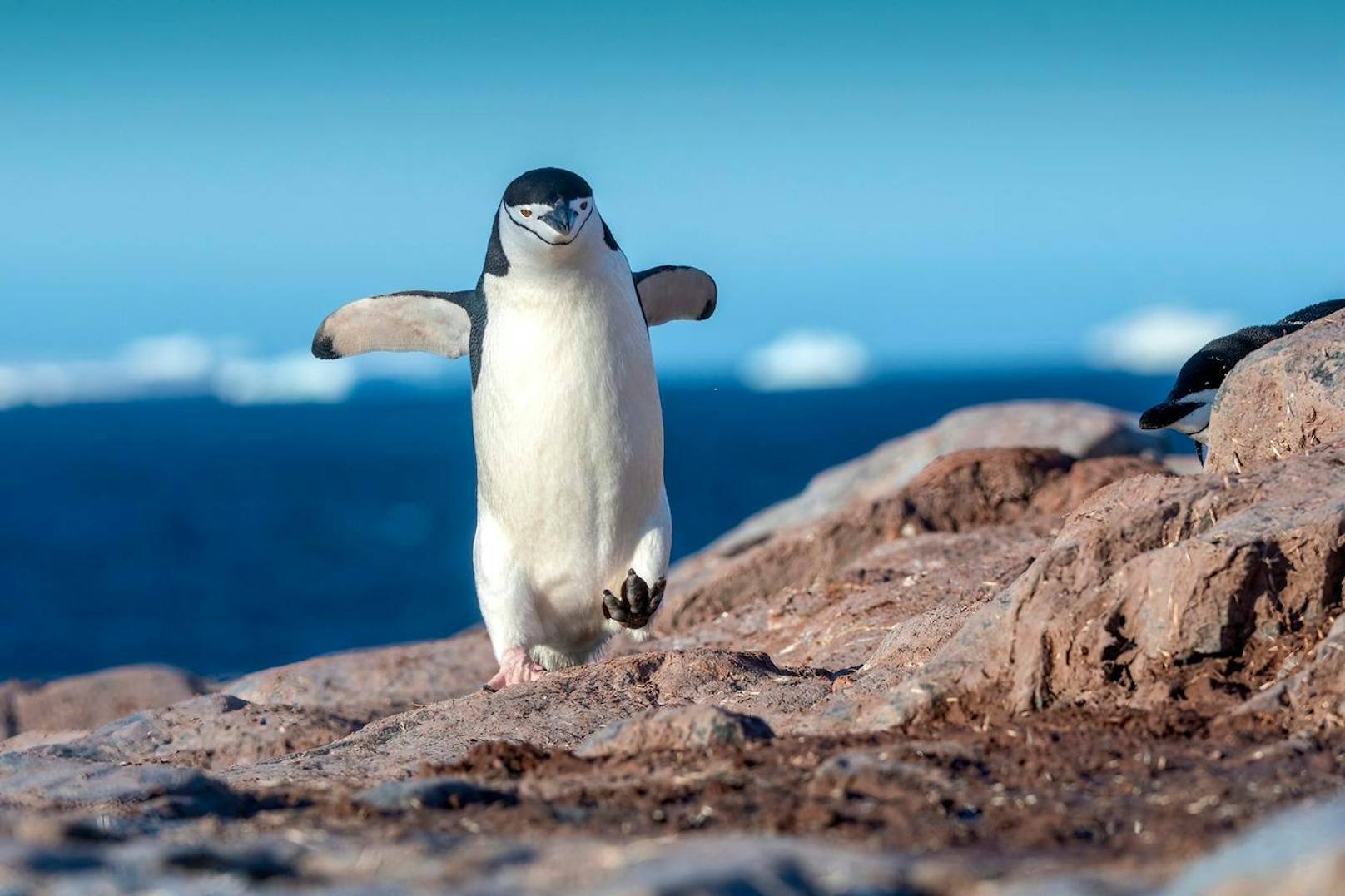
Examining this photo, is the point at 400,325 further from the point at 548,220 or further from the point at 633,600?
the point at 633,600

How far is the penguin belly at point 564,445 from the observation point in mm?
7773

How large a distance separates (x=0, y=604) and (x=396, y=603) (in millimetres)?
12752

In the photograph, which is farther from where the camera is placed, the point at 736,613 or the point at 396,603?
the point at 396,603

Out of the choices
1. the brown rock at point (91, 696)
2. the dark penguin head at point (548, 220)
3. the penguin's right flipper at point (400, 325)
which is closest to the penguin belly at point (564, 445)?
the dark penguin head at point (548, 220)

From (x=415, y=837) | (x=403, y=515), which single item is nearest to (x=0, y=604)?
(x=403, y=515)

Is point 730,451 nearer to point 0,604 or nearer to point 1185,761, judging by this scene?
point 0,604

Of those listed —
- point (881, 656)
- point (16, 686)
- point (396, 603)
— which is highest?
point (881, 656)

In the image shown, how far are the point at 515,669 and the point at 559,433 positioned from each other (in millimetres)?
1058

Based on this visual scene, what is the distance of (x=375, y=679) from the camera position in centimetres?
1006

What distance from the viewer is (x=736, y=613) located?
10109 millimetres

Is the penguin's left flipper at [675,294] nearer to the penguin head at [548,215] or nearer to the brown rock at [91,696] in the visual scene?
the penguin head at [548,215]

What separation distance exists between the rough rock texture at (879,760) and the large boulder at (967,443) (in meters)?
6.92

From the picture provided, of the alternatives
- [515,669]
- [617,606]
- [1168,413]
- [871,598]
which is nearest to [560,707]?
[515,669]

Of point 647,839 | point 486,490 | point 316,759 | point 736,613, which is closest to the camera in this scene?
point 647,839
